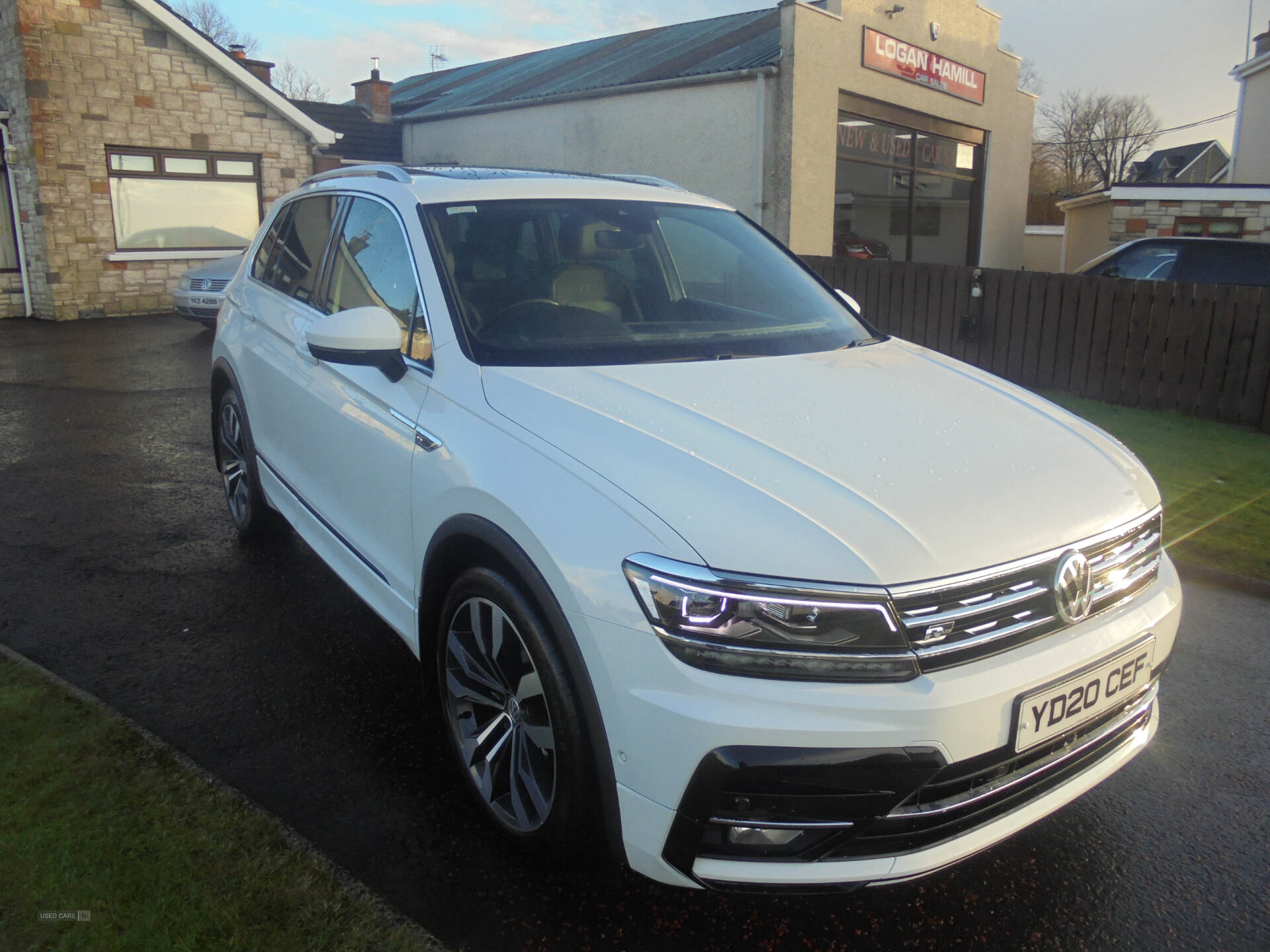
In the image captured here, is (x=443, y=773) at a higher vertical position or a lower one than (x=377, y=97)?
lower

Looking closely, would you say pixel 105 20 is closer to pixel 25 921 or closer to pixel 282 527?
pixel 282 527

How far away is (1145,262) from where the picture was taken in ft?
36.8

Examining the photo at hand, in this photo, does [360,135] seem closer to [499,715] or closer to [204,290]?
[204,290]

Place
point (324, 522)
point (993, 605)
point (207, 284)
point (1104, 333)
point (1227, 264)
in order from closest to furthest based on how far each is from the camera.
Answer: point (993, 605)
point (324, 522)
point (1104, 333)
point (1227, 264)
point (207, 284)

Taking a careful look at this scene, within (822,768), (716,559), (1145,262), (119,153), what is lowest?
(822,768)

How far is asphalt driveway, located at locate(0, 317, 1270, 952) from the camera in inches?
98.7

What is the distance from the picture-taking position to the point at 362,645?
409 centimetres

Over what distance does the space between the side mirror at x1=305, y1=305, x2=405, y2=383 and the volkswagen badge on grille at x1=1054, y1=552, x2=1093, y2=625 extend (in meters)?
1.97

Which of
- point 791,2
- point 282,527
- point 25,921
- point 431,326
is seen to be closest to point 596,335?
point 431,326

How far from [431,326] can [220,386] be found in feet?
8.49

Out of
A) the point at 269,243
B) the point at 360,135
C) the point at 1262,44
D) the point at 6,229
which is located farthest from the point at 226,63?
the point at 1262,44

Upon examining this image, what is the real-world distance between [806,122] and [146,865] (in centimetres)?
1525

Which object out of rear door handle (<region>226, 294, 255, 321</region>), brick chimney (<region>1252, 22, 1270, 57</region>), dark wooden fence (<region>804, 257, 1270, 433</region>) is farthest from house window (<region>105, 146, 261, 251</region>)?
brick chimney (<region>1252, 22, 1270, 57</region>)

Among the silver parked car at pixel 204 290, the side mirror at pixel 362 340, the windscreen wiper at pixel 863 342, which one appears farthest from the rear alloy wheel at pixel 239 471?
the silver parked car at pixel 204 290
